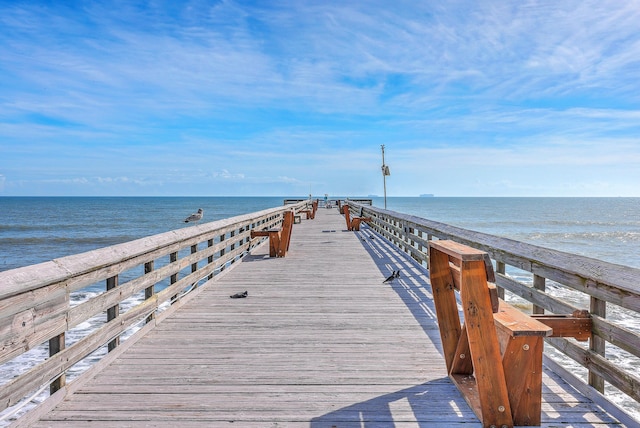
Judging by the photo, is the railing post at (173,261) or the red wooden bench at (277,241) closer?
the railing post at (173,261)

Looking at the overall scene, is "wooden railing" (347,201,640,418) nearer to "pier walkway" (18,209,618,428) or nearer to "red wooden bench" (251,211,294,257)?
"pier walkway" (18,209,618,428)

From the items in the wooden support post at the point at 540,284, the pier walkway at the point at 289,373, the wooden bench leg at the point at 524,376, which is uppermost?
the wooden support post at the point at 540,284

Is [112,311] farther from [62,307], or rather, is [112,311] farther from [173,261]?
[173,261]

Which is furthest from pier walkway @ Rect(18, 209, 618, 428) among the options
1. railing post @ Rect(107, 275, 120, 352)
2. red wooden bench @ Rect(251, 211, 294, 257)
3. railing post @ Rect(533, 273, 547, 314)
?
red wooden bench @ Rect(251, 211, 294, 257)

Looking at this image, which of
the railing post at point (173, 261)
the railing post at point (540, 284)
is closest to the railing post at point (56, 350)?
the railing post at point (173, 261)

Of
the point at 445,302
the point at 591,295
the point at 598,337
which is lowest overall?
the point at 598,337

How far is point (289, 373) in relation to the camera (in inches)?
125

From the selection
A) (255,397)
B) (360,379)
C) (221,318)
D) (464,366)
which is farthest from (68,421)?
(464,366)

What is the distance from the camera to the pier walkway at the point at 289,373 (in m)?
2.55

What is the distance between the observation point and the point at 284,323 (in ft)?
14.6

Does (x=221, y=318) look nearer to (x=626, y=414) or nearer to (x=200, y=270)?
(x=200, y=270)

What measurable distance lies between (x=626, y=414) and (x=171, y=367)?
9.91ft

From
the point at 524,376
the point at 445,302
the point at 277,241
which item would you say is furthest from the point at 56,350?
the point at 277,241

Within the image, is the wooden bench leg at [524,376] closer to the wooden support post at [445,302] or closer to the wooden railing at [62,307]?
the wooden support post at [445,302]
